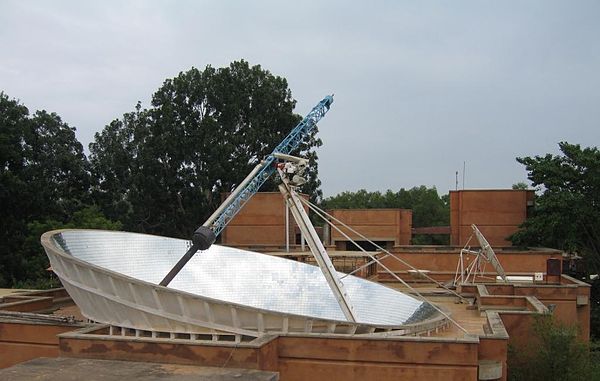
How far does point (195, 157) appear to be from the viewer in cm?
5091

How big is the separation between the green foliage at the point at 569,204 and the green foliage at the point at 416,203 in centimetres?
3832

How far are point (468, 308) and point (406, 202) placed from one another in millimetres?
70568

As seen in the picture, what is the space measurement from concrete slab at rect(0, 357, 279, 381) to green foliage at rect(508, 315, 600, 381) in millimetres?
9325

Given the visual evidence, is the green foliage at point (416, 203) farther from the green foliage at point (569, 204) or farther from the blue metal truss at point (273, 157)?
the blue metal truss at point (273, 157)

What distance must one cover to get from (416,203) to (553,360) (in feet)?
249

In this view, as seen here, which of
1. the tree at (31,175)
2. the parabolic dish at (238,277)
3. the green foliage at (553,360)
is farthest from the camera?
the tree at (31,175)

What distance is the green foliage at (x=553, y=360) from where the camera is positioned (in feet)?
57.6

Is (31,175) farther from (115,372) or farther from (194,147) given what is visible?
(115,372)

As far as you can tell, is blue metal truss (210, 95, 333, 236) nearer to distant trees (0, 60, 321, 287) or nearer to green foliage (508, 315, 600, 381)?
green foliage (508, 315, 600, 381)

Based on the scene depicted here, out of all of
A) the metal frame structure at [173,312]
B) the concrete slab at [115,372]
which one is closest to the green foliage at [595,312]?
the metal frame structure at [173,312]

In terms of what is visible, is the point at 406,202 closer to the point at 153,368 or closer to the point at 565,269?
the point at 565,269

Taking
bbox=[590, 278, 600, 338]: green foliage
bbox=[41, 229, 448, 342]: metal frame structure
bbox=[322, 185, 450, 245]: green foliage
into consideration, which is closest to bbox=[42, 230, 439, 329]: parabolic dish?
bbox=[41, 229, 448, 342]: metal frame structure

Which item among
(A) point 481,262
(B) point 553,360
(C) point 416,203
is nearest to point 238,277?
(B) point 553,360

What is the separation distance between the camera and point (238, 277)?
20.9 m
